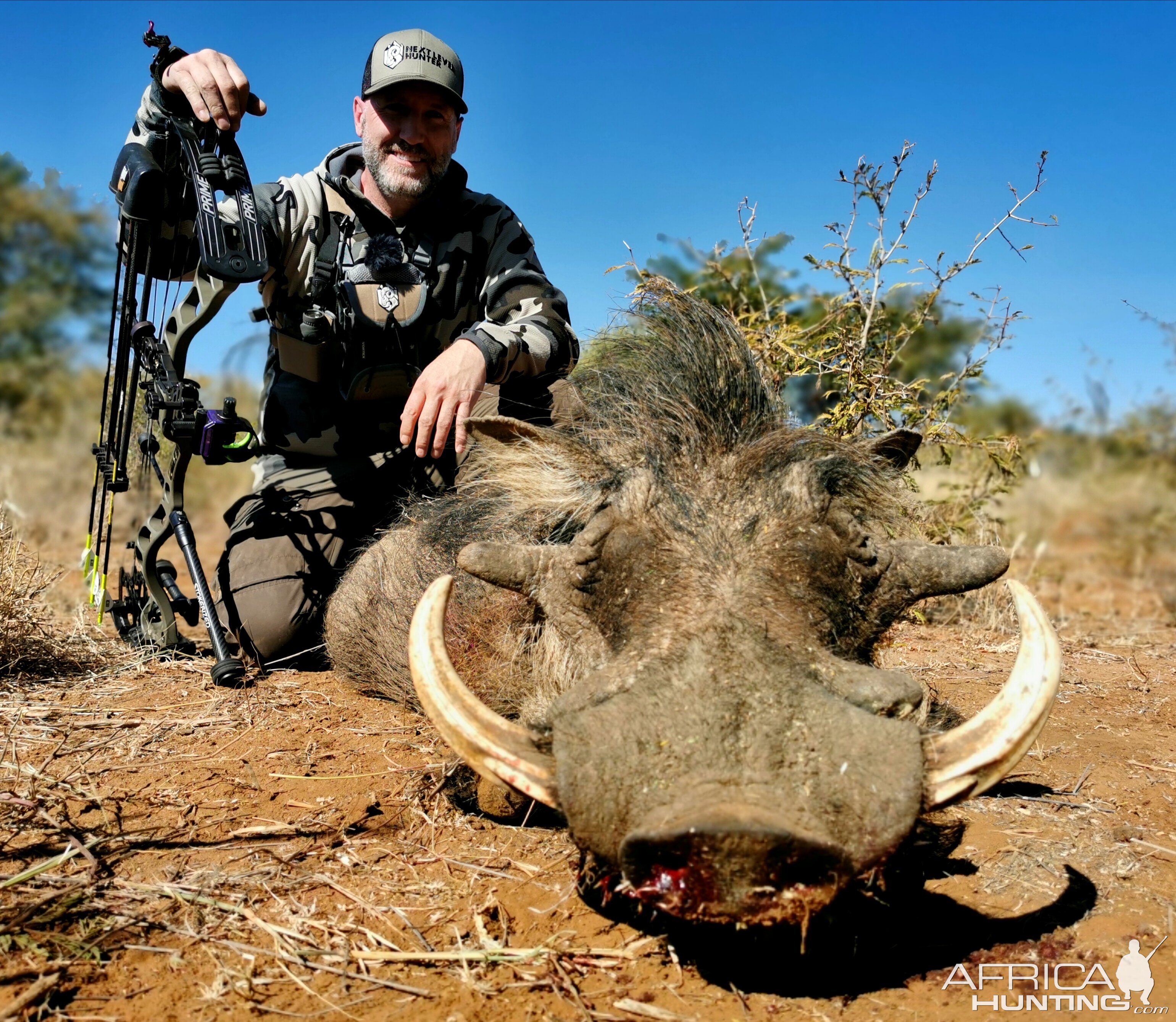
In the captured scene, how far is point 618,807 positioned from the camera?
5.07 ft

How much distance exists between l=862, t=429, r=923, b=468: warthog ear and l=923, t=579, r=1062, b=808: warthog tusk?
956 millimetres

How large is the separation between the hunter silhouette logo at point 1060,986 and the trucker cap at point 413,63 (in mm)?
3738

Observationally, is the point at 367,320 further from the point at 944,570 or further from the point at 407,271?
the point at 944,570

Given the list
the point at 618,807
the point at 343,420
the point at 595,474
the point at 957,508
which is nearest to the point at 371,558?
the point at 343,420

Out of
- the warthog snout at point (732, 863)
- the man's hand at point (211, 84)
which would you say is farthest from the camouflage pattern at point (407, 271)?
the warthog snout at point (732, 863)

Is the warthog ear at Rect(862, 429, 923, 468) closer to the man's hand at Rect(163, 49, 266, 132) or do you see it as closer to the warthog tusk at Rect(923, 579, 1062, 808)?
the warthog tusk at Rect(923, 579, 1062, 808)

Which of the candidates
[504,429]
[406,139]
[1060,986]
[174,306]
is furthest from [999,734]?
[406,139]

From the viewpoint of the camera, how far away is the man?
12.5 ft

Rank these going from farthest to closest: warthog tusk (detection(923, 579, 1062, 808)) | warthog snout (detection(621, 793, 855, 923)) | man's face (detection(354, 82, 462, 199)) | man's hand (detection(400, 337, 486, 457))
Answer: man's face (detection(354, 82, 462, 199)), man's hand (detection(400, 337, 486, 457)), warthog tusk (detection(923, 579, 1062, 808)), warthog snout (detection(621, 793, 855, 923))

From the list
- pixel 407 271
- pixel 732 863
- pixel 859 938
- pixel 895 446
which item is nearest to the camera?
pixel 732 863

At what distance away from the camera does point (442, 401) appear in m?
2.98

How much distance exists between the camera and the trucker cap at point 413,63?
12.9ft

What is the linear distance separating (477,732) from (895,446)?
1.61 metres

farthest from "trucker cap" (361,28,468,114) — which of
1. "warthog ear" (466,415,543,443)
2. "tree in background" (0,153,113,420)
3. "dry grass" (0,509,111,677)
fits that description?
"tree in background" (0,153,113,420)
